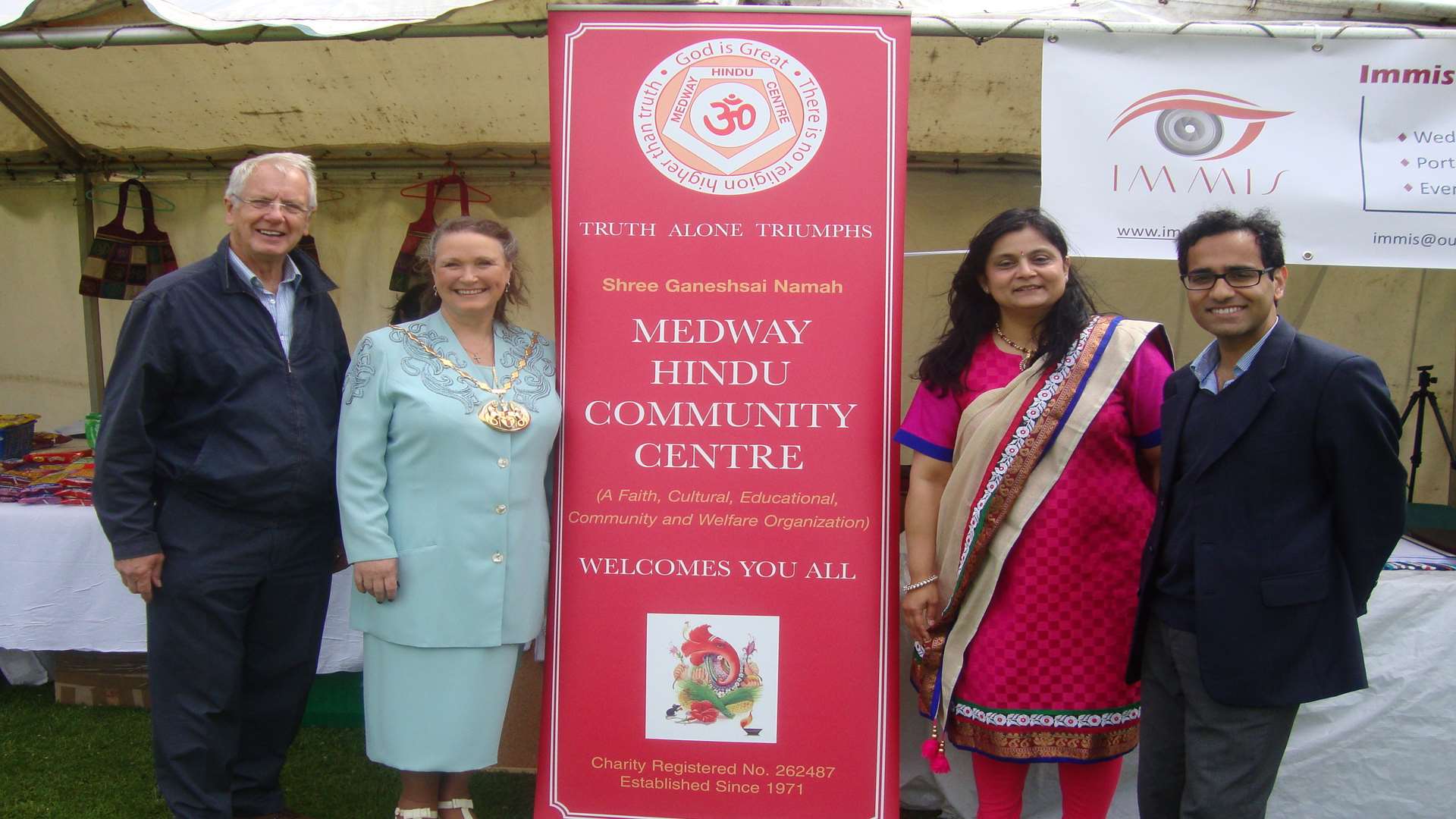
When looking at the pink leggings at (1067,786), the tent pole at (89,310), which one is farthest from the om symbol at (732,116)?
the tent pole at (89,310)

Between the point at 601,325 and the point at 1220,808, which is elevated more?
the point at 601,325

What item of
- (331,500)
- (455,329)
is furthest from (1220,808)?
(331,500)

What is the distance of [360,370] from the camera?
1.93 metres

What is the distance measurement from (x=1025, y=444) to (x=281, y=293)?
1.60 m

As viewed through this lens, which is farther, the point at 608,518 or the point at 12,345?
the point at 12,345

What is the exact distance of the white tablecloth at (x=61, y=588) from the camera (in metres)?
2.79

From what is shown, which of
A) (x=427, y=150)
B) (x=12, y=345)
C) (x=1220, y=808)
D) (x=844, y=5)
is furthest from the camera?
(x=12, y=345)

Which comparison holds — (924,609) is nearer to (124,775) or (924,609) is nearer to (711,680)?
(711,680)

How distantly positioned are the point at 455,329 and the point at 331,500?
0.48 metres

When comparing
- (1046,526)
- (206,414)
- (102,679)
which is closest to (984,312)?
(1046,526)

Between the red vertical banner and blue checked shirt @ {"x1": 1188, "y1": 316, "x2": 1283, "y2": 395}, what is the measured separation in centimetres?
64

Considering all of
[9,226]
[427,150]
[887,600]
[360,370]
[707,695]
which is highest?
[427,150]

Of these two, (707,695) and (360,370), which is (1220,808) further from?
(360,370)

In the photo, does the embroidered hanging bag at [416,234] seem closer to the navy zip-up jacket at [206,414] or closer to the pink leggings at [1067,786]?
the navy zip-up jacket at [206,414]
